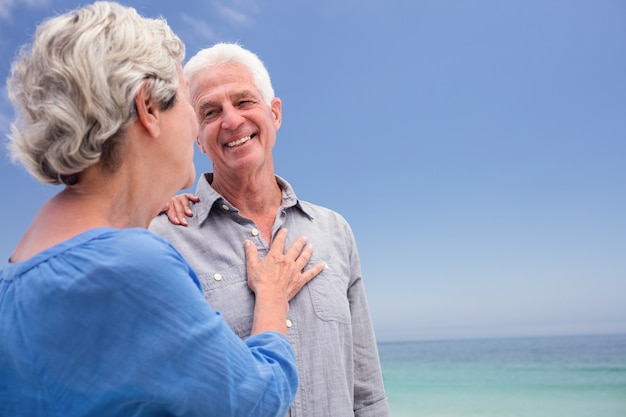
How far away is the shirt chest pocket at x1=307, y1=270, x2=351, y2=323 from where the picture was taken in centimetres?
198

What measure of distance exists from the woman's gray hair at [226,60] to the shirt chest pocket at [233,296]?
0.71 metres

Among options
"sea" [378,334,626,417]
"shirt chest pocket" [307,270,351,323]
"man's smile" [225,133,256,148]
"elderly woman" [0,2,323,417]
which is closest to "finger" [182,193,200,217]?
"man's smile" [225,133,256,148]

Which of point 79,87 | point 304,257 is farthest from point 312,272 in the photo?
point 79,87

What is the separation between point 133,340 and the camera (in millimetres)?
942

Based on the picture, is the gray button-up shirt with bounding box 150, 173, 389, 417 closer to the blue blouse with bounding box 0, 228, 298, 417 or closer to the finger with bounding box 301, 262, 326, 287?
the finger with bounding box 301, 262, 326, 287

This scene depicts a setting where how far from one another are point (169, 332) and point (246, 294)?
0.91m

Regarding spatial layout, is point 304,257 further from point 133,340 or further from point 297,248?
point 133,340

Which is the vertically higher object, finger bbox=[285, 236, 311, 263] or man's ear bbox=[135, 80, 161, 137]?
man's ear bbox=[135, 80, 161, 137]

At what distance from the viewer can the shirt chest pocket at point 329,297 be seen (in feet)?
6.50

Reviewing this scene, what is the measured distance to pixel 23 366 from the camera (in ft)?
3.08

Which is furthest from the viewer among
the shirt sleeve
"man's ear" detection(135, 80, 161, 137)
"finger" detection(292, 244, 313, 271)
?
"finger" detection(292, 244, 313, 271)

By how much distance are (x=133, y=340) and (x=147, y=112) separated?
423mm

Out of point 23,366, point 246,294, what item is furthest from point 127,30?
point 246,294

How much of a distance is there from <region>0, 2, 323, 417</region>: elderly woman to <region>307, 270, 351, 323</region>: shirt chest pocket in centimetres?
77
